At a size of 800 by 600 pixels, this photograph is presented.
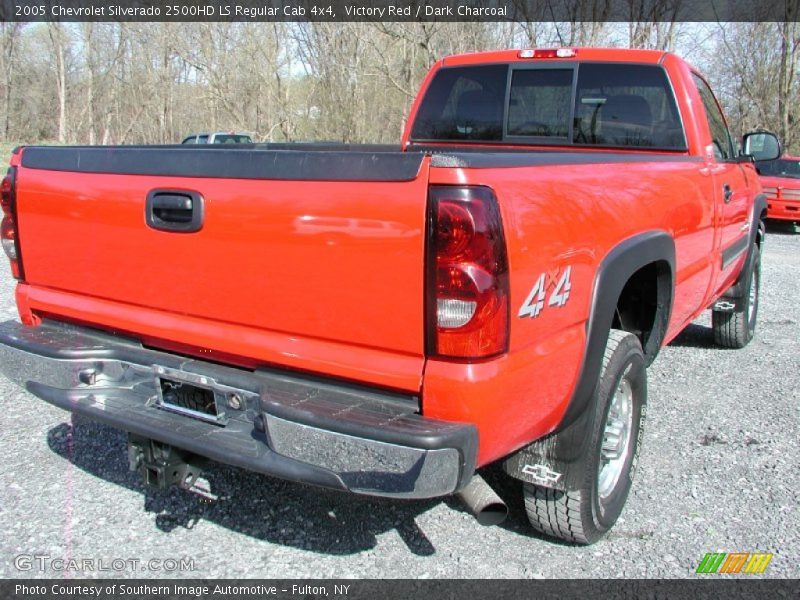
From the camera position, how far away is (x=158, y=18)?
28.9 meters

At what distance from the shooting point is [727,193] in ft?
13.7

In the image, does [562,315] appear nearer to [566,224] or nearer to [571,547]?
[566,224]

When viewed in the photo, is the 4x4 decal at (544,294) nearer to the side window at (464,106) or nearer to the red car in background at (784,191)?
the side window at (464,106)

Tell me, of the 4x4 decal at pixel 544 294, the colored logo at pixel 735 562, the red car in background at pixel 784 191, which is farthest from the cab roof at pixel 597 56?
the red car in background at pixel 784 191

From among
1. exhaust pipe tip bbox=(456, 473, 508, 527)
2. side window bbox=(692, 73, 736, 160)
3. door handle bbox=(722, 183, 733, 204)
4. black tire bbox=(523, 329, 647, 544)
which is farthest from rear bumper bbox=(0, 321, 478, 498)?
side window bbox=(692, 73, 736, 160)

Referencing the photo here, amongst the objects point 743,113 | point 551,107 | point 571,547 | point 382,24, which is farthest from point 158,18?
point 571,547

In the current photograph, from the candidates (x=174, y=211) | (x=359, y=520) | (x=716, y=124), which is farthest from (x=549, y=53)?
(x=359, y=520)

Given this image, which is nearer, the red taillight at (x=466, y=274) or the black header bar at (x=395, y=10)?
the red taillight at (x=466, y=274)

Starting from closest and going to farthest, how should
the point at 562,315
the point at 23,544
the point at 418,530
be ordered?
the point at 562,315, the point at 23,544, the point at 418,530

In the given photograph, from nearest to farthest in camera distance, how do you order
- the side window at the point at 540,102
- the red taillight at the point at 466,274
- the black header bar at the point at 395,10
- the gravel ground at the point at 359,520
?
the red taillight at the point at 466,274 < the gravel ground at the point at 359,520 < the side window at the point at 540,102 < the black header bar at the point at 395,10

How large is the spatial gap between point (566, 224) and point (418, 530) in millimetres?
1480

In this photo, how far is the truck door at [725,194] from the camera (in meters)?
4.08

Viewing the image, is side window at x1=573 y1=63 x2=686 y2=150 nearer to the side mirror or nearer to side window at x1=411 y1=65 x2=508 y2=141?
side window at x1=411 y1=65 x2=508 y2=141

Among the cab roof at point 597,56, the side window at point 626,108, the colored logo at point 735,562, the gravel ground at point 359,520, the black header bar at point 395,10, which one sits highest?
the black header bar at point 395,10
